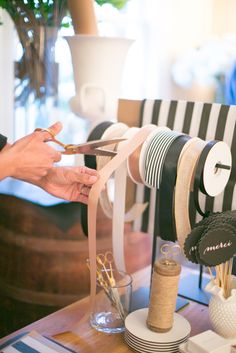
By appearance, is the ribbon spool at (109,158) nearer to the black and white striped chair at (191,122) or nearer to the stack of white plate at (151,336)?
the black and white striped chair at (191,122)

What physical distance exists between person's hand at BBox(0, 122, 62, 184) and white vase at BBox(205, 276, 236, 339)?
0.43 meters

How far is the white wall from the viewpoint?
4.68ft

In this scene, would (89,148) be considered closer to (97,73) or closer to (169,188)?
(169,188)

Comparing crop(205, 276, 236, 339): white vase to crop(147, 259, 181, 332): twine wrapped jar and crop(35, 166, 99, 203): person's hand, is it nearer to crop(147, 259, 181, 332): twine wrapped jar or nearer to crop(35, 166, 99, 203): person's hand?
crop(147, 259, 181, 332): twine wrapped jar

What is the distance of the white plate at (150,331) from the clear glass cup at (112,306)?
4 centimetres

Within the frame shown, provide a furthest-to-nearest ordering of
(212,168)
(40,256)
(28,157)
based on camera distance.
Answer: (40,256) → (212,168) → (28,157)

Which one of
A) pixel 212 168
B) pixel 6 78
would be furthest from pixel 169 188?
pixel 6 78

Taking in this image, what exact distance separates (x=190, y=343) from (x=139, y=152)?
0.42 metres

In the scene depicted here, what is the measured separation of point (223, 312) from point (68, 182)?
0.45 m

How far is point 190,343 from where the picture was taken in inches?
33.7

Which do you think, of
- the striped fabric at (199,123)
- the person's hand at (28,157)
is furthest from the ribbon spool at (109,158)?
the person's hand at (28,157)

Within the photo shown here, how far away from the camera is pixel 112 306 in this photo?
3.38ft

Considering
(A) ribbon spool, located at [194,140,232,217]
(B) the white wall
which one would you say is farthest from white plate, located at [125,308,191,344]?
(B) the white wall

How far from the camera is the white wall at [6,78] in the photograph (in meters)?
1.43
